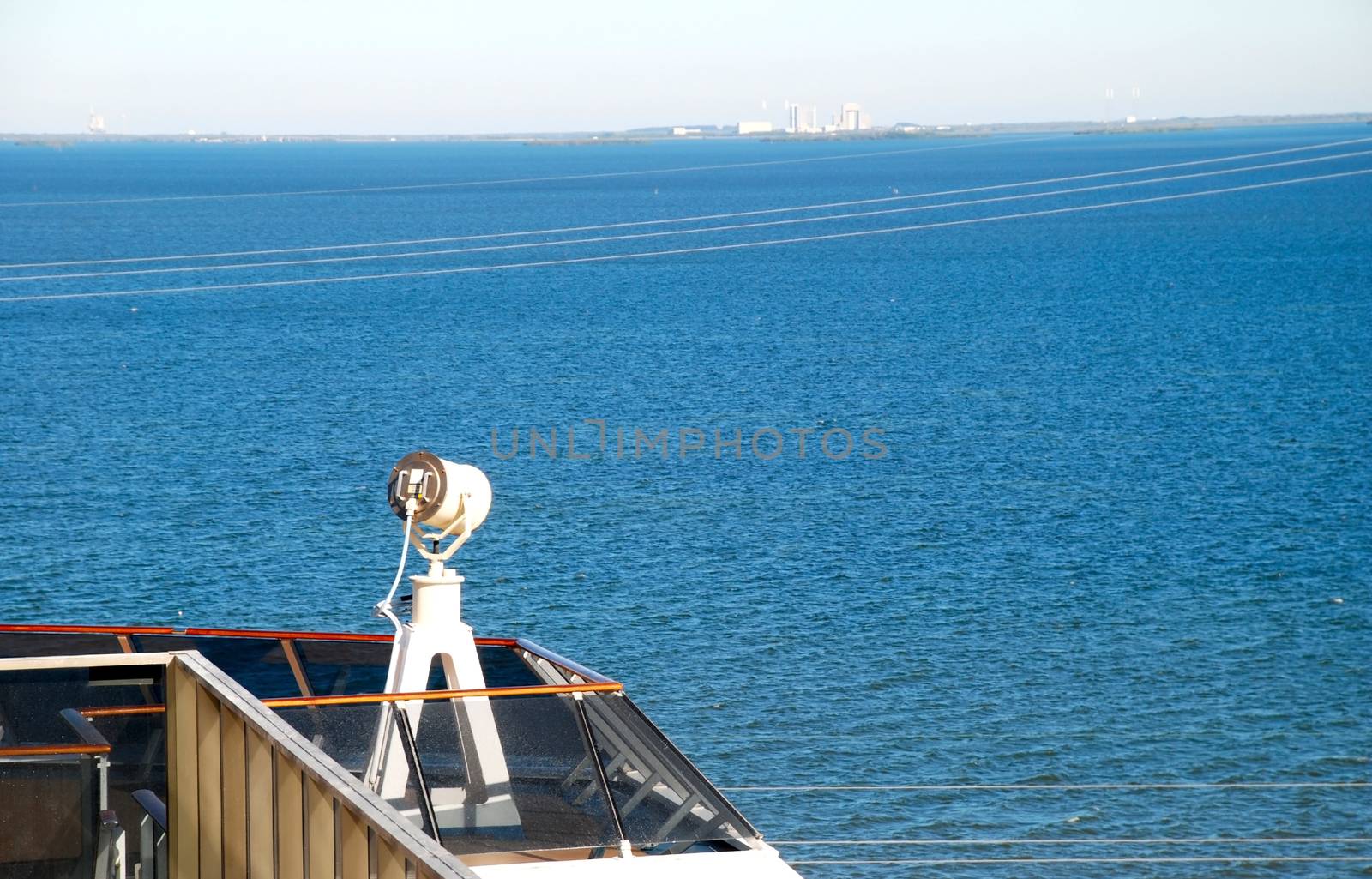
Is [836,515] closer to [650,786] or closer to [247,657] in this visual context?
Result: [247,657]

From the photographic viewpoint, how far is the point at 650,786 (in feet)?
32.3

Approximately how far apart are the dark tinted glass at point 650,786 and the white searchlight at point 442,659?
2.01 ft

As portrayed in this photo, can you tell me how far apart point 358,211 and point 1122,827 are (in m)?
168

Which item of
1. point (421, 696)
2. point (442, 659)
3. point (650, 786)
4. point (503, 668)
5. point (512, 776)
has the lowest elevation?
point (650, 786)

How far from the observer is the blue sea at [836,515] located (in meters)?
32.8

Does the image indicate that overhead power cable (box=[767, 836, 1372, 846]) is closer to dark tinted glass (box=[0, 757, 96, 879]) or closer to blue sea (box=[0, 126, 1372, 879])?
blue sea (box=[0, 126, 1372, 879])

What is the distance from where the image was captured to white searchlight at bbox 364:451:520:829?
9.15m

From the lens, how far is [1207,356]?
289 ft

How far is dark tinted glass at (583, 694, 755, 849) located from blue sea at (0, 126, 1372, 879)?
17.9 meters

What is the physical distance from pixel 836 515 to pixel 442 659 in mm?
42935

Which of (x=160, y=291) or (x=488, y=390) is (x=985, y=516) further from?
(x=160, y=291)

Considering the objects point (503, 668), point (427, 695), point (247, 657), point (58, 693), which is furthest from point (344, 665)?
point (58, 693)

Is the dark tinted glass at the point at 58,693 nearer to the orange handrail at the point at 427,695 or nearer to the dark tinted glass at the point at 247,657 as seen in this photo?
the orange handrail at the point at 427,695

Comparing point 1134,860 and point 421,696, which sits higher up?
point 421,696
